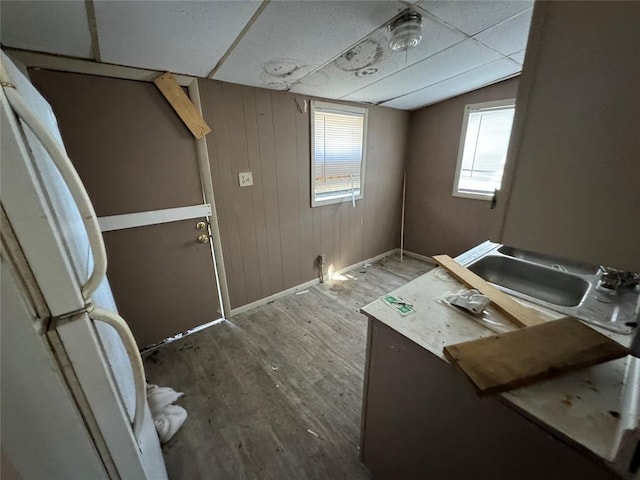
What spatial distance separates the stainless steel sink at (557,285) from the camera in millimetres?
1005

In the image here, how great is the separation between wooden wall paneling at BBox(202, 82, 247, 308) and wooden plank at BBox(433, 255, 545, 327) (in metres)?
1.78

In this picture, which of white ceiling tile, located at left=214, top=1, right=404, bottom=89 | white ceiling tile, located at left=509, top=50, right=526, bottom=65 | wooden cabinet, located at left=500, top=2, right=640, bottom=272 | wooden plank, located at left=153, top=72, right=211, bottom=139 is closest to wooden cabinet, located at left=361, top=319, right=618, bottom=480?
wooden cabinet, located at left=500, top=2, right=640, bottom=272

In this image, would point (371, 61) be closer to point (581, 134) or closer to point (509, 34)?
point (509, 34)

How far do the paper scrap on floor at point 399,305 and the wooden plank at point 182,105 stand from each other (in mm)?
1803

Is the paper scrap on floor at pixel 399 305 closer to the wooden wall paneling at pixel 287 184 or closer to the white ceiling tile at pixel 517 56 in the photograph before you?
the wooden wall paneling at pixel 287 184

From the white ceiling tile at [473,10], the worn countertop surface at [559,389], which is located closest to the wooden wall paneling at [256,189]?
the white ceiling tile at [473,10]

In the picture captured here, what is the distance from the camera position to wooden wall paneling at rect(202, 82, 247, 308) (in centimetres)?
195

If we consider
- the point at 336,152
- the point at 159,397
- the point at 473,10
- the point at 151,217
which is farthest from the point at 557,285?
the point at 151,217

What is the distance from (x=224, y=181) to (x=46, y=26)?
3.89ft

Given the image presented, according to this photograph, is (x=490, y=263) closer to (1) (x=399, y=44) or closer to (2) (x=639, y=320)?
(2) (x=639, y=320)

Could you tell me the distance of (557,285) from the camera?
1446mm

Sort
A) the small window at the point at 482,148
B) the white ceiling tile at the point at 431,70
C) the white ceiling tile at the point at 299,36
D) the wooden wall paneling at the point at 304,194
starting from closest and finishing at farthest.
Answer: the white ceiling tile at the point at 299,36
the white ceiling tile at the point at 431,70
the wooden wall paneling at the point at 304,194
the small window at the point at 482,148

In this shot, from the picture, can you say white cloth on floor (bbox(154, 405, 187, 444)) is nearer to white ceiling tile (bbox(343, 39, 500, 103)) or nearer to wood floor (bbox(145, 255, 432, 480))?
wood floor (bbox(145, 255, 432, 480))

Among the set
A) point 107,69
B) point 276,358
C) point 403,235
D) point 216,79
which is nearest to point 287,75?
point 216,79
